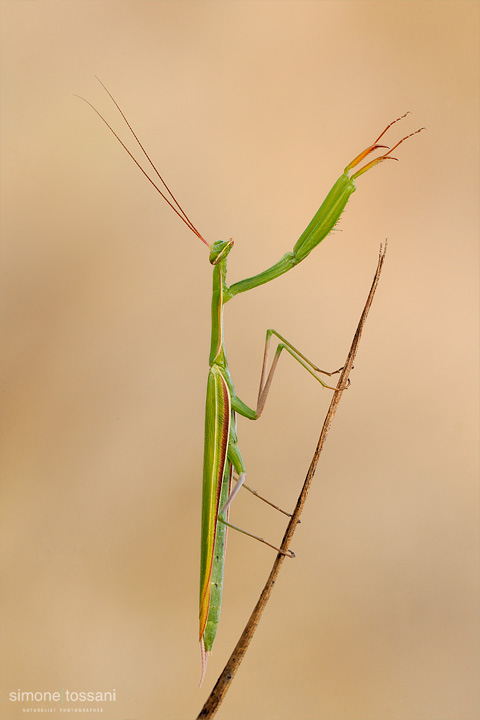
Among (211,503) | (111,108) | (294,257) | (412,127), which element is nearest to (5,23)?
(111,108)

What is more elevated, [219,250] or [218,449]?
[219,250]

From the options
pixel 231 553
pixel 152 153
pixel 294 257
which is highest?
pixel 152 153

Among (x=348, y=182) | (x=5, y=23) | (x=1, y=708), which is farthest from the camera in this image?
(x=5, y=23)

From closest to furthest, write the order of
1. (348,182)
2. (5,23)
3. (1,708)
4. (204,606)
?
(348,182)
(204,606)
(1,708)
(5,23)

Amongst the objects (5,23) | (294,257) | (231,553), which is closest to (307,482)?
(294,257)

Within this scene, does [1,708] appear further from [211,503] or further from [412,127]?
[412,127]

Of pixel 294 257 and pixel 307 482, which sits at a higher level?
pixel 294 257

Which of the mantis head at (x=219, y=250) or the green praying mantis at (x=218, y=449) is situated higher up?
the mantis head at (x=219, y=250)

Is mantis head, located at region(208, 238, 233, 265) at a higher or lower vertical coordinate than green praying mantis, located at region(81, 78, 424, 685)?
higher

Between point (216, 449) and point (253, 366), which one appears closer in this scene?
point (216, 449)

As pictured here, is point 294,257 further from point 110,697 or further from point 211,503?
point 110,697
